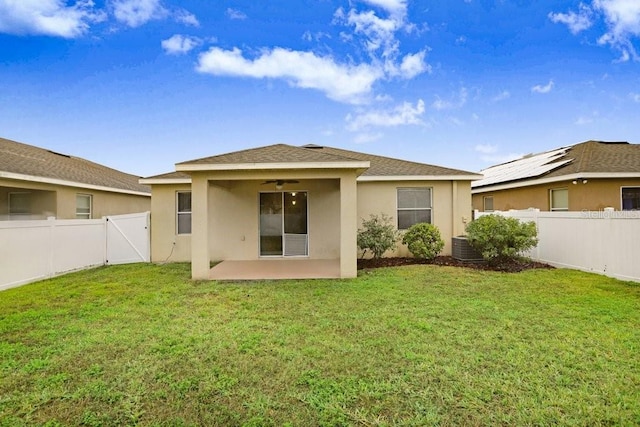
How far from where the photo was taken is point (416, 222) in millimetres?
11906

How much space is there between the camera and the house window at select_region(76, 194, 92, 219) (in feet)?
42.2

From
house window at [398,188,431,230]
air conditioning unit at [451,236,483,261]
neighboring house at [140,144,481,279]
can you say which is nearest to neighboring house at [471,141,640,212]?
neighboring house at [140,144,481,279]

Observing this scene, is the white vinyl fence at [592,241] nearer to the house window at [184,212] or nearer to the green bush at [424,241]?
the green bush at [424,241]

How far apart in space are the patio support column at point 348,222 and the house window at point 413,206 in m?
3.85

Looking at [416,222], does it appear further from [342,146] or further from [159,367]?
[159,367]

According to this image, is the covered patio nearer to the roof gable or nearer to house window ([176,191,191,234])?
house window ([176,191,191,234])

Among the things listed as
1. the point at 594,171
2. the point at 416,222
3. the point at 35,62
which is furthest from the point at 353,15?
the point at 35,62

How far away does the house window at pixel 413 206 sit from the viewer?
1189 centimetres

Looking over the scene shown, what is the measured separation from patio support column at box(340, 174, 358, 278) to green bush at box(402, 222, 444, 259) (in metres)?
2.99

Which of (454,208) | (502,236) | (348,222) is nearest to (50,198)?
(348,222)

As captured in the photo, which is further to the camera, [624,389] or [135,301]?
[135,301]

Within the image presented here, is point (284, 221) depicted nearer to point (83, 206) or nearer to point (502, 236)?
point (502, 236)

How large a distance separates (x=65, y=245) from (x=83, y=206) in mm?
4031

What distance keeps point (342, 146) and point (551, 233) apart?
9.65 m
